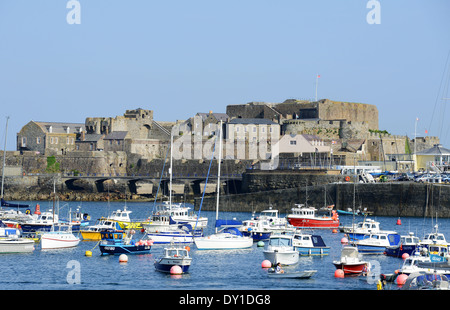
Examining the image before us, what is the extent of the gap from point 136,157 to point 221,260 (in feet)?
187

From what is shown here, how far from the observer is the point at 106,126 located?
309 feet

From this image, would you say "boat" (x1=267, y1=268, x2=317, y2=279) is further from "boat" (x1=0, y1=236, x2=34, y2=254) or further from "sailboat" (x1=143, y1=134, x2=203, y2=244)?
"boat" (x1=0, y1=236, x2=34, y2=254)

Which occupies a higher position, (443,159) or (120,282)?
(443,159)

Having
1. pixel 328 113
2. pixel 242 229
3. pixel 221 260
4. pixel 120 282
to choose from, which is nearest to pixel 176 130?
pixel 328 113

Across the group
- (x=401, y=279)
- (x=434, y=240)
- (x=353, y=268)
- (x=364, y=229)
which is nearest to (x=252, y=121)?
(x=364, y=229)

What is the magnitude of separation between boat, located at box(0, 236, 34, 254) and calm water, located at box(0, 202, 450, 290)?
1.14 feet

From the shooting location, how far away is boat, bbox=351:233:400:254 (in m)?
34.7

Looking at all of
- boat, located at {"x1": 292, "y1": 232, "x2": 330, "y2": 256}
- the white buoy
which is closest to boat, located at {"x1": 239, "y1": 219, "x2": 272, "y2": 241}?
boat, located at {"x1": 292, "y1": 232, "x2": 330, "y2": 256}

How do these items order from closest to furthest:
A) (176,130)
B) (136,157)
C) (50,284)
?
(50,284)
(136,157)
(176,130)

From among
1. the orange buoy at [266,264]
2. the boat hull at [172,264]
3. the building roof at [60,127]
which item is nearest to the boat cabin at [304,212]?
the orange buoy at [266,264]

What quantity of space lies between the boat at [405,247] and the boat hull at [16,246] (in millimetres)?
15433

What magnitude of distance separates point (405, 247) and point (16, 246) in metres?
16.4

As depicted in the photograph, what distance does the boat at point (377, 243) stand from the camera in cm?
3472

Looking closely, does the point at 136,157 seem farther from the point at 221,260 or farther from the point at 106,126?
the point at 221,260
